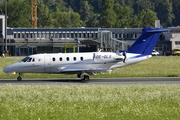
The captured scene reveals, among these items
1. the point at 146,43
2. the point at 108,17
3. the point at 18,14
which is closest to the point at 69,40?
the point at 108,17

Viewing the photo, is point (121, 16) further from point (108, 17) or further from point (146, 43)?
point (146, 43)

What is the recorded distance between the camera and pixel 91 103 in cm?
2291

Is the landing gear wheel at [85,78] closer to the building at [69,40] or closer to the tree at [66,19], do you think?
the building at [69,40]

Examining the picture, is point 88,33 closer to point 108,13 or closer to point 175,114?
point 108,13

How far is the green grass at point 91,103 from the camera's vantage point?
19.6m

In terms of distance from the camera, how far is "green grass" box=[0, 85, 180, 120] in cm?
1958

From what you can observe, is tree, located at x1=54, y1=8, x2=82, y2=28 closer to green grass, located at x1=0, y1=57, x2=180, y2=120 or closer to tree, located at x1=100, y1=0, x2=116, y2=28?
tree, located at x1=100, y1=0, x2=116, y2=28

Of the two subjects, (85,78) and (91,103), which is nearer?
(91,103)

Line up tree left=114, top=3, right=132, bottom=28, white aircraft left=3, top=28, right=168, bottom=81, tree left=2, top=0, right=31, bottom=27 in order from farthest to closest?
tree left=2, top=0, right=31, bottom=27 < tree left=114, top=3, right=132, bottom=28 < white aircraft left=3, top=28, right=168, bottom=81

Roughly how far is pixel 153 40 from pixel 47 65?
7909 millimetres

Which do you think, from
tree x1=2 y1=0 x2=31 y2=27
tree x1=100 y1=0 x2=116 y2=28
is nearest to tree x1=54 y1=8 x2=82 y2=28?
tree x1=2 y1=0 x2=31 y2=27

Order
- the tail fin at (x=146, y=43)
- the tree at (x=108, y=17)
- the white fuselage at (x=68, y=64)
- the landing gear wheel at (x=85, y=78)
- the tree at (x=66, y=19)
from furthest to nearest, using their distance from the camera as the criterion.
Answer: the tree at (x=66, y=19) < the tree at (x=108, y=17) < the tail fin at (x=146, y=43) < the white fuselage at (x=68, y=64) < the landing gear wheel at (x=85, y=78)

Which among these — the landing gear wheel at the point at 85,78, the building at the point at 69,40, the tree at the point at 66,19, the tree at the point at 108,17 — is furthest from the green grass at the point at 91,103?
the tree at the point at 66,19

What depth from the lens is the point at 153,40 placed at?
137 feet
